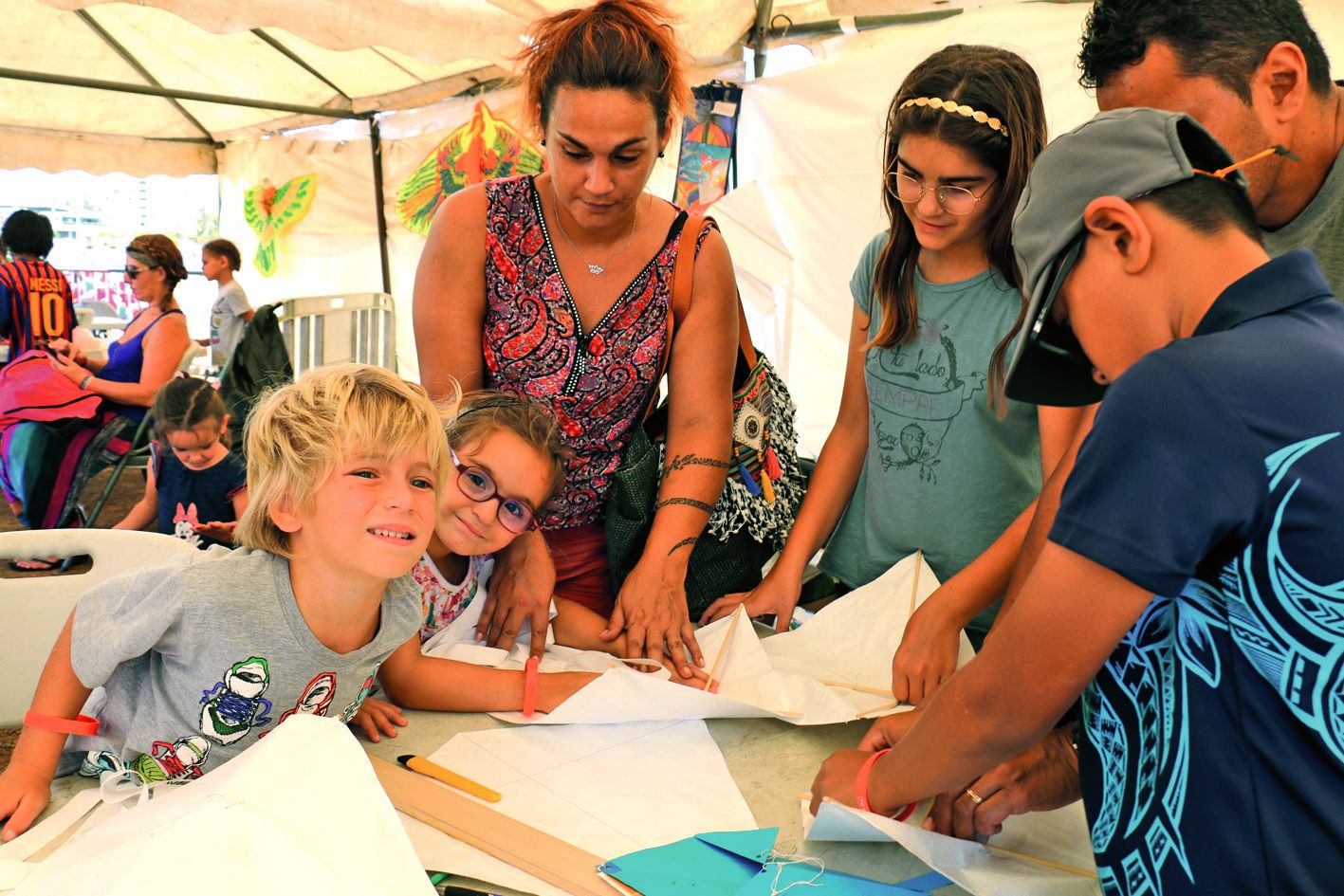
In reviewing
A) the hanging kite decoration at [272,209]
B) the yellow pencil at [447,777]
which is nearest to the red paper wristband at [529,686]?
the yellow pencil at [447,777]

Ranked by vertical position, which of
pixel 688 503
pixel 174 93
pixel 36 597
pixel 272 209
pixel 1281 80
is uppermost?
pixel 174 93

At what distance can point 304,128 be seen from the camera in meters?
6.77

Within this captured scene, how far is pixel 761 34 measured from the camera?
3.79m

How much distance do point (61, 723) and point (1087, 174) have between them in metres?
1.13

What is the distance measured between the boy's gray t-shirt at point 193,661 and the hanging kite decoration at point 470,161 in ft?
13.7

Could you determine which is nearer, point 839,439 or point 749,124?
point 839,439

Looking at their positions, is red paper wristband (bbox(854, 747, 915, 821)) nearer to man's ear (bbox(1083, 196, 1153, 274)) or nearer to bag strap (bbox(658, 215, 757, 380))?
man's ear (bbox(1083, 196, 1153, 274))

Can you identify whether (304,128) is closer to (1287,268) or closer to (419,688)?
(419,688)

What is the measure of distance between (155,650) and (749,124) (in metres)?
3.32

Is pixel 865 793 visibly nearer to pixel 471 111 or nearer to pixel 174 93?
pixel 471 111

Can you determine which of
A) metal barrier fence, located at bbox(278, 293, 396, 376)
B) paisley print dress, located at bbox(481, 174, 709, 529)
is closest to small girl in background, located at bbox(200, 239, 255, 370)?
metal barrier fence, located at bbox(278, 293, 396, 376)

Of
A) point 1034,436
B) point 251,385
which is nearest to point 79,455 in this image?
point 251,385

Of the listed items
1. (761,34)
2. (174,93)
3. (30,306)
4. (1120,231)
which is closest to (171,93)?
(174,93)

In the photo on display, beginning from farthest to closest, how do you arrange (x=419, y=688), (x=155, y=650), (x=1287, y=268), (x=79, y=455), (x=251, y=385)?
(x=79, y=455), (x=251, y=385), (x=419, y=688), (x=155, y=650), (x=1287, y=268)
